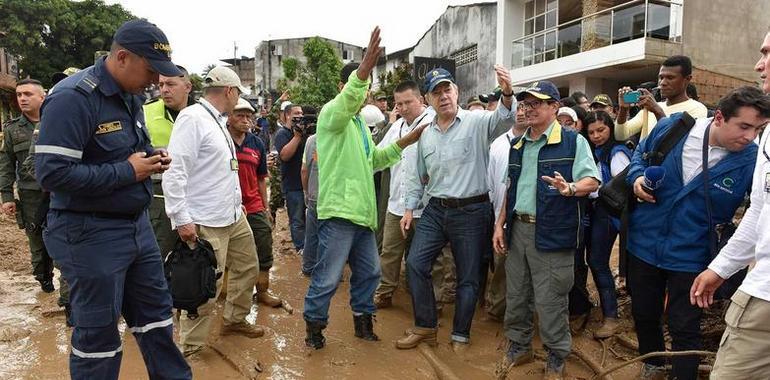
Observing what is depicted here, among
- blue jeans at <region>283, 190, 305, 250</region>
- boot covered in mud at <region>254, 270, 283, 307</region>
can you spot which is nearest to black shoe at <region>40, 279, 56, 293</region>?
boot covered in mud at <region>254, 270, 283, 307</region>

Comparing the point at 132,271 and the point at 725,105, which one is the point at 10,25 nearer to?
the point at 132,271

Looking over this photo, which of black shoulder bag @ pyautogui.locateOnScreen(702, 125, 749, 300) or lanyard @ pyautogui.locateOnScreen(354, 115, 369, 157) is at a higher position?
lanyard @ pyautogui.locateOnScreen(354, 115, 369, 157)

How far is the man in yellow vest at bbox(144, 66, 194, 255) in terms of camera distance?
12.9ft

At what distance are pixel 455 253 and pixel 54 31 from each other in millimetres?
29618

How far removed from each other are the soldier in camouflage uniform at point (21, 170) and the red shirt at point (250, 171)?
6.51ft

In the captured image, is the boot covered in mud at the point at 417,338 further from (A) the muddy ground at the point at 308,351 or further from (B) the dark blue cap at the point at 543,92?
(B) the dark blue cap at the point at 543,92

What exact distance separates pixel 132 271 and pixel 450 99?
98.6 inches

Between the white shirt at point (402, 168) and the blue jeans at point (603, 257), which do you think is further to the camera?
the white shirt at point (402, 168)

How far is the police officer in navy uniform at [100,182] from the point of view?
7.55 feet

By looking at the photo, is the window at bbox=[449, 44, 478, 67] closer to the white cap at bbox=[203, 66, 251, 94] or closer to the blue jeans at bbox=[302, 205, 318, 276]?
the blue jeans at bbox=[302, 205, 318, 276]

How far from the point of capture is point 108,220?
2482 millimetres

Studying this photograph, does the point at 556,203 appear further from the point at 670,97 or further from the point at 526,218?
the point at 670,97

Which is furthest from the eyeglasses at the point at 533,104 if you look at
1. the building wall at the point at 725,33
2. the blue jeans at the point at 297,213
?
the building wall at the point at 725,33

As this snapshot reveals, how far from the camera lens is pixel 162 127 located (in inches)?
155
